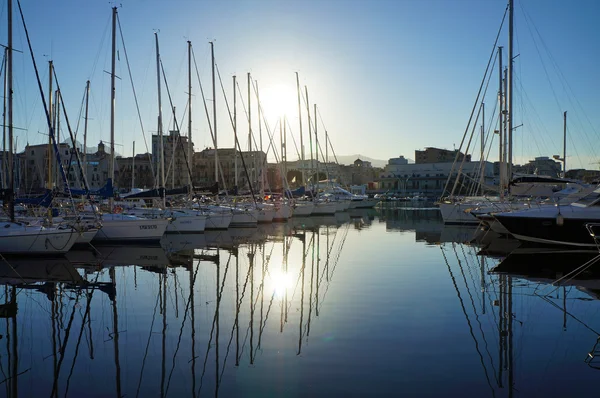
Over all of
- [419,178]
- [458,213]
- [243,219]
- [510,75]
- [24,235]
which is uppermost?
[510,75]

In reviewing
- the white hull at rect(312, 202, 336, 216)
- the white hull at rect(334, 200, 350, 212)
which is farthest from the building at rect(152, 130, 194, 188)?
the white hull at rect(334, 200, 350, 212)

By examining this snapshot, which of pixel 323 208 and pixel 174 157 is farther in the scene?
pixel 174 157

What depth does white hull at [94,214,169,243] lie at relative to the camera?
26.4 m

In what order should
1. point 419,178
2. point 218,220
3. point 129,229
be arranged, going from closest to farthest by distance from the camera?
point 129,229
point 218,220
point 419,178

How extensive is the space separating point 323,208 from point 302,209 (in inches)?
183

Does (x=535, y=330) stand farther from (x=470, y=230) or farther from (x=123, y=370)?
(x=470, y=230)

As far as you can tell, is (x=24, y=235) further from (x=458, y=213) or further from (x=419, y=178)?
(x=419, y=178)

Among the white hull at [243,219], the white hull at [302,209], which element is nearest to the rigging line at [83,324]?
the white hull at [243,219]

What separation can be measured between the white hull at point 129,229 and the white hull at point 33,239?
4614 mm

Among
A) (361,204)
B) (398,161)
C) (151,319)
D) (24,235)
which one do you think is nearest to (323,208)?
(361,204)

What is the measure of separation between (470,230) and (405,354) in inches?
1109

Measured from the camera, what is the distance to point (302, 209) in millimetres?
54156

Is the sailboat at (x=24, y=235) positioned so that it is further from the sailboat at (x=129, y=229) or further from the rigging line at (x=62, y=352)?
the rigging line at (x=62, y=352)

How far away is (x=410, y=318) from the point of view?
11.3m
